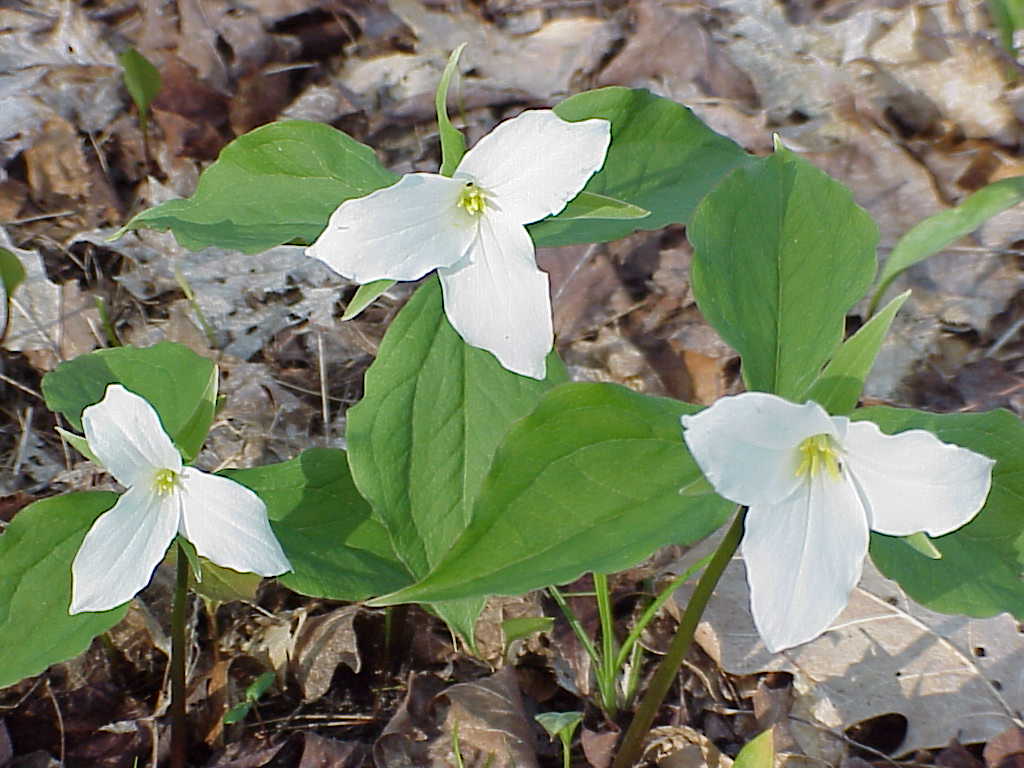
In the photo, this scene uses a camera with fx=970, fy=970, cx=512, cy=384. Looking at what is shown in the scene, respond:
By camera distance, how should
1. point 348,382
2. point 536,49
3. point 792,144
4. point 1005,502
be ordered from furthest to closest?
point 536,49, point 792,144, point 348,382, point 1005,502

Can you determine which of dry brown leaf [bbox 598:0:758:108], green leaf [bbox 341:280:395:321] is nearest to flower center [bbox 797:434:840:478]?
green leaf [bbox 341:280:395:321]

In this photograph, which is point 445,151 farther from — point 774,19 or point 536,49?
point 774,19

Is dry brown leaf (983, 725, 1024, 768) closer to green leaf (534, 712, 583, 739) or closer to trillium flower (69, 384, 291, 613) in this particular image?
green leaf (534, 712, 583, 739)

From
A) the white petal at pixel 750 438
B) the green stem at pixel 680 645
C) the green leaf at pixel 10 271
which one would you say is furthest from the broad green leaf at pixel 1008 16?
the green leaf at pixel 10 271

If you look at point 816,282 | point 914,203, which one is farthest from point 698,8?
point 816,282

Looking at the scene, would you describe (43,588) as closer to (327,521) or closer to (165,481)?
(165,481)

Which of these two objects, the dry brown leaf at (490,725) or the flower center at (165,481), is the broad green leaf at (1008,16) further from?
the flower center at (165,481)
